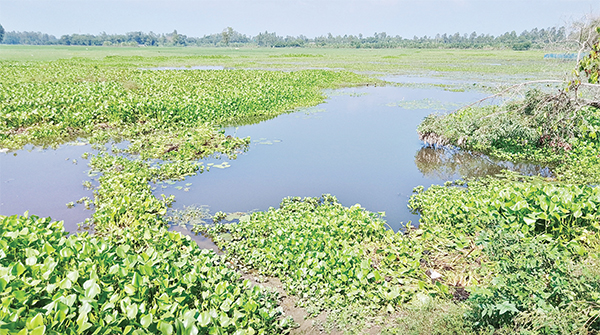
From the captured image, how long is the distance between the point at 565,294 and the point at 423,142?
8.59 meters

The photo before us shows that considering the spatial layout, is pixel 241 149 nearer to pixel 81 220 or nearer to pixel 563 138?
pixel 81 220

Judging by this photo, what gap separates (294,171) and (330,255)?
4.60m

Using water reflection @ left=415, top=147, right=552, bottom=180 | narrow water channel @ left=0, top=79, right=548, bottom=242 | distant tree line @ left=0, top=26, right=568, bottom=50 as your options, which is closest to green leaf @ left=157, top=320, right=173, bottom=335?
narrow water channel @ left=0, top=79, right=548, bottom=242

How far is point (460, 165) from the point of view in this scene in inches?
369

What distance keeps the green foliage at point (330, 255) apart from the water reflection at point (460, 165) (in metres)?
4.06

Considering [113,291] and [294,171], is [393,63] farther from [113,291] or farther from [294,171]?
[113,291]

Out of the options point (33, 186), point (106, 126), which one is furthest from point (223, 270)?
point (106, 126)

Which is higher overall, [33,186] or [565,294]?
[565,294]

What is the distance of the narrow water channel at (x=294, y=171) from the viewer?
6973 millimetres

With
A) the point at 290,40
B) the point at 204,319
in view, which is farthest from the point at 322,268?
the point at 290,40

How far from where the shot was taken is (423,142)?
11.1 meters

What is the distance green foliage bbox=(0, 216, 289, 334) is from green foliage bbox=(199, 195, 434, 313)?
0.52 metres

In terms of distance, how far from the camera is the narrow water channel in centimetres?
697

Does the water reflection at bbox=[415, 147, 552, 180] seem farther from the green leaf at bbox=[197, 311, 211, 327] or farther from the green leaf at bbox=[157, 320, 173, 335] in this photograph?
the green leaf at bbox=[157, 320, 173, 335]
